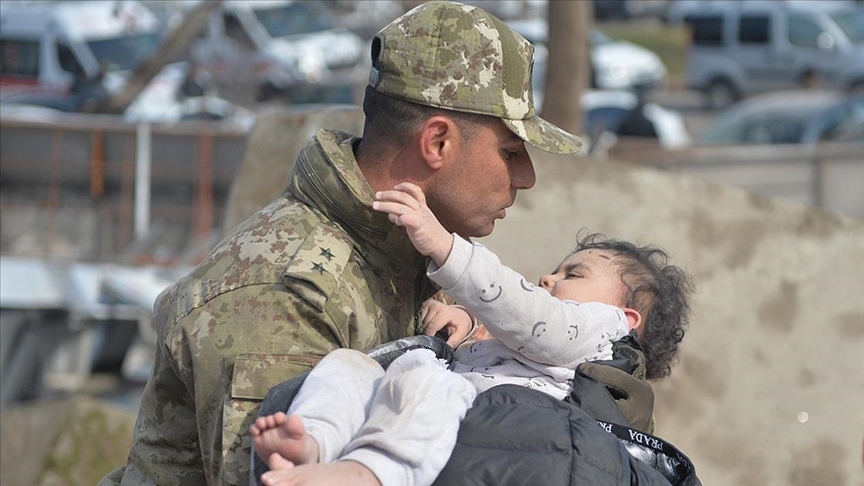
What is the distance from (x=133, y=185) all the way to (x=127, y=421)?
6423 millimetres

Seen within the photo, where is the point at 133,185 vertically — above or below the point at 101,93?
above

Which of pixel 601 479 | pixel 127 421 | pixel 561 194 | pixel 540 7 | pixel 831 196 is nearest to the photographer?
pixel 601 479

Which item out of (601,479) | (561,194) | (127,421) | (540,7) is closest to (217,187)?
(127,421)

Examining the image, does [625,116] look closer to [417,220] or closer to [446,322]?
[446,322]

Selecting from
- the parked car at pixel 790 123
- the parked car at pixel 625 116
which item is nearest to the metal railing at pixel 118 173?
the parked car at pixel 625 116

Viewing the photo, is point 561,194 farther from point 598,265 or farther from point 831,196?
point 831,196

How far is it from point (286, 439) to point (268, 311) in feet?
1.76

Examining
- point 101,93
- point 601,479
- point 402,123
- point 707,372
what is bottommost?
point 101,93

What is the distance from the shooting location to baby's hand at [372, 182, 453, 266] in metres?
2.67

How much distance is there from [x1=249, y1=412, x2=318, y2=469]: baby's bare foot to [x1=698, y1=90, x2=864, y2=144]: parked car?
44.2 feet

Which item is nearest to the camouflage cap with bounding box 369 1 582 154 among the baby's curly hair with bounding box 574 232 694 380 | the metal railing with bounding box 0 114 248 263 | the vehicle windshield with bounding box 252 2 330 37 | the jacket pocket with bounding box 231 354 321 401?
the baby's curly hair with bounding box 574 232 694 380

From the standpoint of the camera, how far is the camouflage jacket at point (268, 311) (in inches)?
106

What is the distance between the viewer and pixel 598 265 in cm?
328

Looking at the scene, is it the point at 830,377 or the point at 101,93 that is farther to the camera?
the point at 101,93
